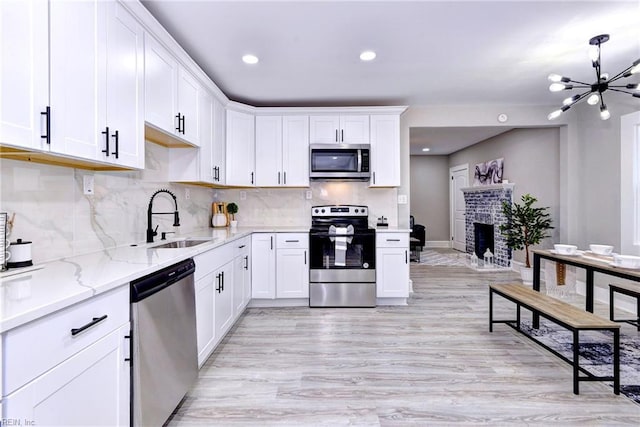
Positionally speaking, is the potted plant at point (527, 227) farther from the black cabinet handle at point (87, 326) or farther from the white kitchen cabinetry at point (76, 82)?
the black cabinet handle at point (87, 326)

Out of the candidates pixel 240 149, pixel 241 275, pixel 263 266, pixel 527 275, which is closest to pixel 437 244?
pixel 527 275

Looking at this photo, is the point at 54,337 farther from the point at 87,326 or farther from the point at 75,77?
the point at 75,77

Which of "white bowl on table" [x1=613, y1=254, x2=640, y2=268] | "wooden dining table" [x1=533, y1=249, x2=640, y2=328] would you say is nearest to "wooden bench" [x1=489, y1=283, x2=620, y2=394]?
"wooden dining table" [x1=533, y1=249, x2=640, y2=328]

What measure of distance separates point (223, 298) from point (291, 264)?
1.12 metres

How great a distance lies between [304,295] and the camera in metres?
3.55

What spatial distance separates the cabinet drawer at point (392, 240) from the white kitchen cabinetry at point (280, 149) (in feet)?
3.67

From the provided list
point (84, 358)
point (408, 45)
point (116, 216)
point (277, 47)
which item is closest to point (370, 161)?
point (408, 45)

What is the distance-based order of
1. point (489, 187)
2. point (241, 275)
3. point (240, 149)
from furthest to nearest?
point (489, 187), point (240, 149), point (241, 275)

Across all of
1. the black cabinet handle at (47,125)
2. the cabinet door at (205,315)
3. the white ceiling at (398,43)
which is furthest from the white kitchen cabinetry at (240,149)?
the black cabinet handle at (47,125)

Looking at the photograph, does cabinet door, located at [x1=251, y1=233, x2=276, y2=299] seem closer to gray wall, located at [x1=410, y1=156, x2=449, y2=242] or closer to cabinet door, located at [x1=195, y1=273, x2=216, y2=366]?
cabinet door, located at [x1=195, y1=273, x2=216, y2=366]

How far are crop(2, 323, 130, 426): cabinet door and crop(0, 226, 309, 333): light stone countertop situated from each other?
7.8 inches

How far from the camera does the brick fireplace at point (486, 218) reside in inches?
227

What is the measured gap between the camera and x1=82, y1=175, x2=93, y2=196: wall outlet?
72.4 inches

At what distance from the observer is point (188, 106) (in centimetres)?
259
